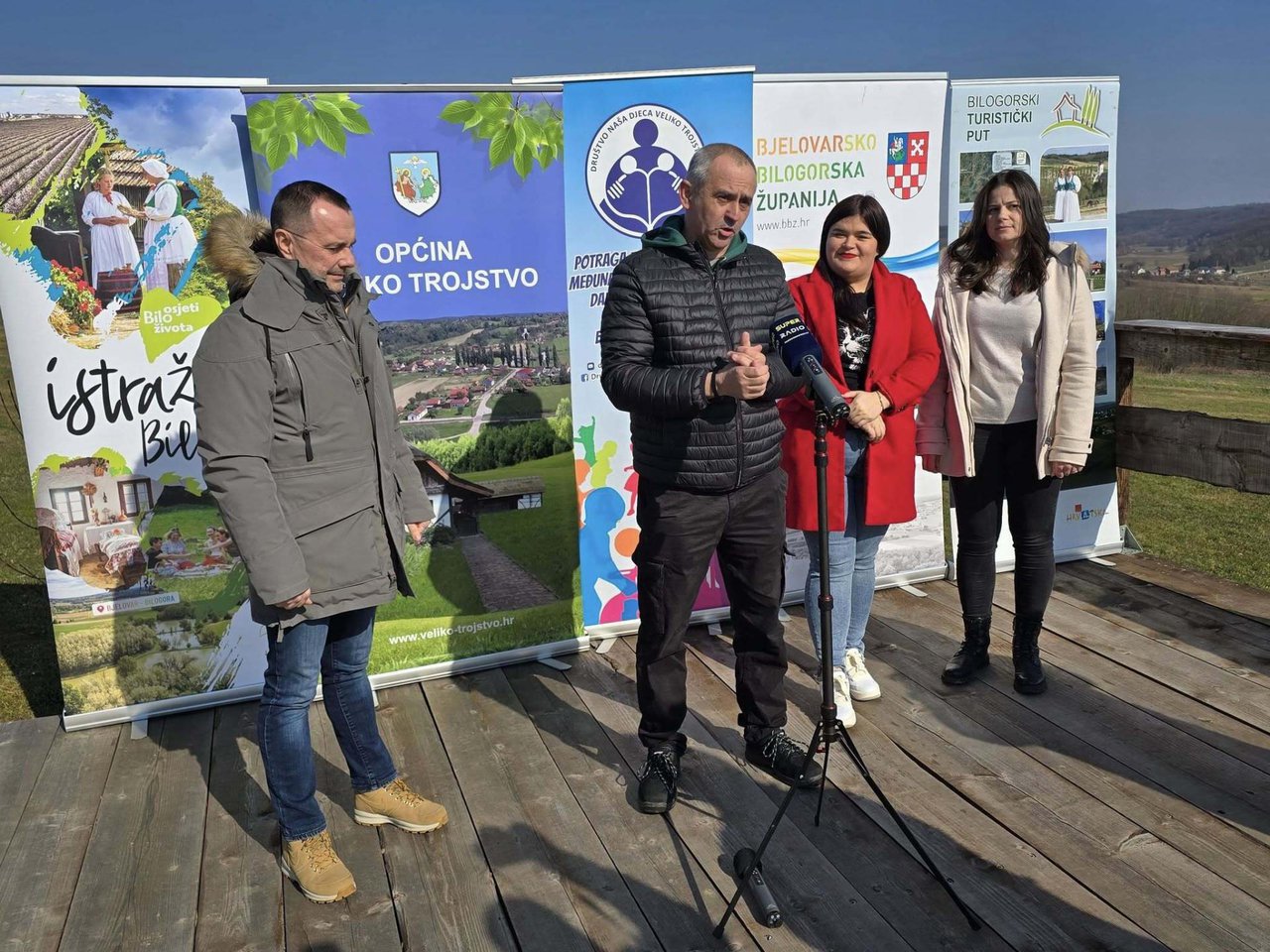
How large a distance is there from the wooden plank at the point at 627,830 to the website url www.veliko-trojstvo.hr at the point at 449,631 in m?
Answer: 0.24

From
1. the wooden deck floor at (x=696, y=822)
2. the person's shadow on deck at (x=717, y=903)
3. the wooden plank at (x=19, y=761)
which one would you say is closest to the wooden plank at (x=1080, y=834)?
the wooden deck floor at (x=696, y=822)

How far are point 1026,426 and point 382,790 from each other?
2482 millimetres

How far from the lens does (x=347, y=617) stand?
274 cm

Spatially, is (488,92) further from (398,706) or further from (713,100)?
(398,706)

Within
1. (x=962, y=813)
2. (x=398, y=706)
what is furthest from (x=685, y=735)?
(x=398, y=706)

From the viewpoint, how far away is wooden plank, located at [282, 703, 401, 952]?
2.49 m

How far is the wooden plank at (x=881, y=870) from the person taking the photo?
94.6 inches

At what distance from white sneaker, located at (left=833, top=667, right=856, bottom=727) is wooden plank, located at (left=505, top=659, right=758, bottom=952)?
77 cm

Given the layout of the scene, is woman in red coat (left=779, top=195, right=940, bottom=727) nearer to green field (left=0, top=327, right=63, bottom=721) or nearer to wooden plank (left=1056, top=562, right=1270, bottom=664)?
wooden plank (left=1056, top=562, right=1270, bottom=664)

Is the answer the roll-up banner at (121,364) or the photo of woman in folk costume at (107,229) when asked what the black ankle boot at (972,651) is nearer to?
the roll-up banner at (121,364)

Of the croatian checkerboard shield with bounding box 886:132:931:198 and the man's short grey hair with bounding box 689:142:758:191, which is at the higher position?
the croatian checkerboard shield with bounding box 886:132:931:198

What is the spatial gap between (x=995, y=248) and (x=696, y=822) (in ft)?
7.21

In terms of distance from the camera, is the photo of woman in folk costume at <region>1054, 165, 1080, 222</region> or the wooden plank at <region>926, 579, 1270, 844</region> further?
the photo of woman in folk costume at <region>1054, 165, 1080, 222</region>

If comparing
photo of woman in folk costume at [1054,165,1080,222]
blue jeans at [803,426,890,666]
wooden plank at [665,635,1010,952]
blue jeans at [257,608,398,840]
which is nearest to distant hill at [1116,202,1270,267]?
photo of woman in folk costume at [1054,165,1080,222]
